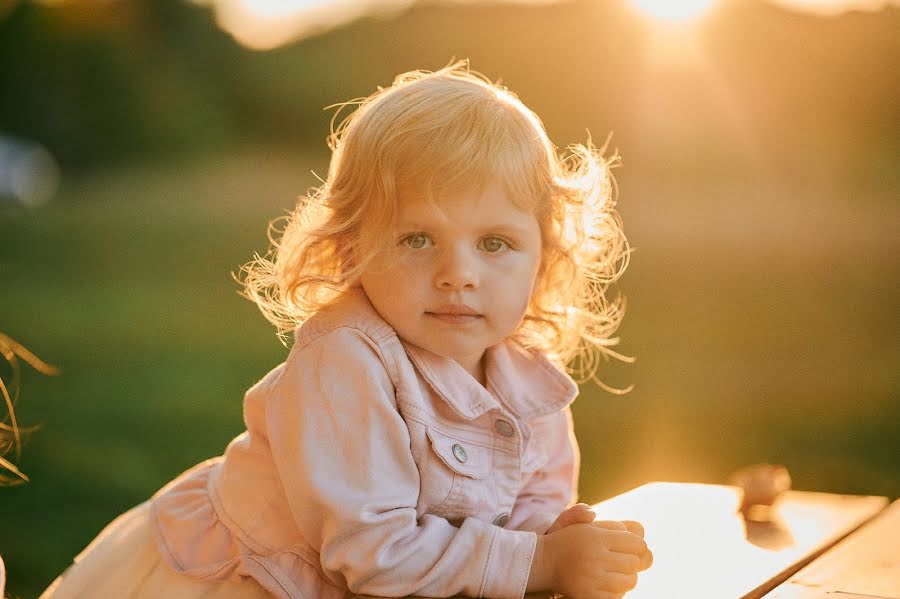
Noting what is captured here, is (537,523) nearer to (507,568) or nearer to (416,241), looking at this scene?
(507,568)

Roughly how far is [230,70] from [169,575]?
663 inches

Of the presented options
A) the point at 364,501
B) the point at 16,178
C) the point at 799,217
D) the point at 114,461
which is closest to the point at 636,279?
the point at 799,217

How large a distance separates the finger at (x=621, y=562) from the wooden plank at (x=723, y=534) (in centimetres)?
5

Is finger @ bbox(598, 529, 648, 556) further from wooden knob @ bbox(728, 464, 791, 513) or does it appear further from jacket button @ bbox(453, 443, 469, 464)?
wooden knob @ bbox(728, 464, 791, 513)

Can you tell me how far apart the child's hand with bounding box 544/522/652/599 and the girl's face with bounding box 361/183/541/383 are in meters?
0.38

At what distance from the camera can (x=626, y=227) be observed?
36.4 ft

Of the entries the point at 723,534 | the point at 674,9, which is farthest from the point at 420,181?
the point at 674,9

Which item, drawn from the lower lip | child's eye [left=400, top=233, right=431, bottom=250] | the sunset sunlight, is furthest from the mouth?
the sunset sunlight

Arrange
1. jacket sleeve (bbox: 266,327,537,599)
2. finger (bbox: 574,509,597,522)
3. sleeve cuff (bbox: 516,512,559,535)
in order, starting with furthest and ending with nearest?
1. sleeve cuff (bbox: 516,512,559,535)
2. finger (bbox: 574,509,597,522)
3. jacket sleeve (bbox: 266,327,537,599)

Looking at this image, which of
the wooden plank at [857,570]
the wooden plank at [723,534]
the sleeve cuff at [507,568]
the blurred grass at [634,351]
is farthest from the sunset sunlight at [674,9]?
the sleeve cuff at [507,568]

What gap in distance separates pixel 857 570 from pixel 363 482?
89cm

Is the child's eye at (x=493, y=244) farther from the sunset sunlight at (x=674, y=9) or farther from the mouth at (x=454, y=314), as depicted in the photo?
the sunset sunlight at (x=674, y=9)

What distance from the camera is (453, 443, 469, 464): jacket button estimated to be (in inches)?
76.7

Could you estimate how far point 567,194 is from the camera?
2209 millimetres
